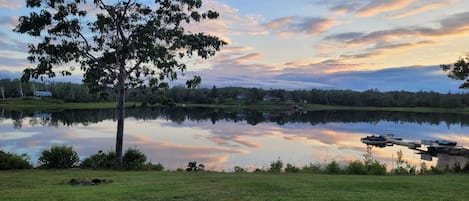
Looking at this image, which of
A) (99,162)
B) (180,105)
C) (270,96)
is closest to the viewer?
(99,162)

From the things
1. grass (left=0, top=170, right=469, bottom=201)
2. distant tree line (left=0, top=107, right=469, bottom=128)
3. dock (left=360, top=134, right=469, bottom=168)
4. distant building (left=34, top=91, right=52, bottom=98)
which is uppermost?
distant building (left=34, top=91, right=52, bottom=98)

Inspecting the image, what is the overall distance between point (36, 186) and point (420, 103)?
489ft

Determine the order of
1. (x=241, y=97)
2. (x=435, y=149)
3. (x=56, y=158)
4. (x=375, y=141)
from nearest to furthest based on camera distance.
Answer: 1. (x=56, y=158)
2. (x=435, y=149)
3. (x=375, y=141)
4. (x=241, y=97)

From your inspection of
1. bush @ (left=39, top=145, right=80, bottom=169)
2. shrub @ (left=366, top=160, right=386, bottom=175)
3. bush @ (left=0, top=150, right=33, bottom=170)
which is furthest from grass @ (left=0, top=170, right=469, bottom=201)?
shrub @ (left=366, top=160, right=386, bottom=175)

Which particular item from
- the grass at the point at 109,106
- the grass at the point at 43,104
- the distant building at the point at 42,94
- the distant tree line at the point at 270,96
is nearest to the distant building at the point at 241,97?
the distant tree line at the point at 270,96

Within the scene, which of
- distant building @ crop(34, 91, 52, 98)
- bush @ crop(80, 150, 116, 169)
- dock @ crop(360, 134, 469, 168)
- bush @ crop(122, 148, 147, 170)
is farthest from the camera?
distant building @ crop(34, 91, 52, 98)

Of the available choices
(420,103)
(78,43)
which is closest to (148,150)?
(78,43)

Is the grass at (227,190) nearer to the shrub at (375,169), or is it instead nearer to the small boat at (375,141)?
the shrub at (375,169)

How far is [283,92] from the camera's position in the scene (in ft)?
538

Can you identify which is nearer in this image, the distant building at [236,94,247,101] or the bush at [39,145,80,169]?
the bush at [39,145,80,169]

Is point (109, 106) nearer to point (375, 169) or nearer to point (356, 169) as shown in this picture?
point (356, 169)

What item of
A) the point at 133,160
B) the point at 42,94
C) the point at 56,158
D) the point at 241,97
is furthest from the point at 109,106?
the point at 56,158

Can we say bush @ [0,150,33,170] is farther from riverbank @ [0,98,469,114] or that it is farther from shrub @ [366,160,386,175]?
riverbank @ [0,98,469,114]

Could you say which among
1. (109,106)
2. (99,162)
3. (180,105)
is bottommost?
(99,162)
